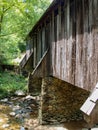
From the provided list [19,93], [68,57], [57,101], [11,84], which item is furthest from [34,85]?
[68,57]

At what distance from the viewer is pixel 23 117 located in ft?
38.9

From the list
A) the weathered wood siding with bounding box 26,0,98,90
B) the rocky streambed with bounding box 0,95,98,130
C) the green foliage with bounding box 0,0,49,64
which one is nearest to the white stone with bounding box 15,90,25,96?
the rocky streambed with bounding box 0,95,98,130

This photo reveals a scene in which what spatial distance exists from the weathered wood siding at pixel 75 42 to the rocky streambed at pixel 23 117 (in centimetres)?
254

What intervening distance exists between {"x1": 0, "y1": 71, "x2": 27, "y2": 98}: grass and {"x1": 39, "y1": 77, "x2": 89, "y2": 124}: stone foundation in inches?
302

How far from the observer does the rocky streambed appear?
10.0 metres

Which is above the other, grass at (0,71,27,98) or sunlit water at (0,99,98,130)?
grass at (0,71,27,98)

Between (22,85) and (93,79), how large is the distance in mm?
16195

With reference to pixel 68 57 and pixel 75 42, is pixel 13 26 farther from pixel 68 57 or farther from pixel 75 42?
pixel 75 42

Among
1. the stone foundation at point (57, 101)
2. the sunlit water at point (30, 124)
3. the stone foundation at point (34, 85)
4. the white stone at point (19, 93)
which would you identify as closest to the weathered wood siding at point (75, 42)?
the stone foundation at point (57, 101)

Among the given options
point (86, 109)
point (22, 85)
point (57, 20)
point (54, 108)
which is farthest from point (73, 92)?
point (22, 85)

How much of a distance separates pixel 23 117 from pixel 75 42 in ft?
21.9

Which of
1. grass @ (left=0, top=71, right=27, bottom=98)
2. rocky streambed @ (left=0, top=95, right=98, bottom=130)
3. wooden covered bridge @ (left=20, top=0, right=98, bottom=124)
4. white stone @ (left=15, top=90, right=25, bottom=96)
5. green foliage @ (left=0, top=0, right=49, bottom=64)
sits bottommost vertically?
rocky streambed @ (left=0, top=95, right=98, bottom=130)

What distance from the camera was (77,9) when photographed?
627 cm

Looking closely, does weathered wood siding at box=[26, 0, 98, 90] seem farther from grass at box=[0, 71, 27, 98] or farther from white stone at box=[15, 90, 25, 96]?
grass at box=[0, 71, 27, 98]
